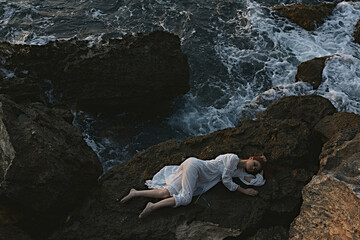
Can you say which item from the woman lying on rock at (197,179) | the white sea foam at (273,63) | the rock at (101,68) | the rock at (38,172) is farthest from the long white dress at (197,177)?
the rock at (101,68)

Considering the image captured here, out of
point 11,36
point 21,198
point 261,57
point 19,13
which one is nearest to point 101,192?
point 21,198

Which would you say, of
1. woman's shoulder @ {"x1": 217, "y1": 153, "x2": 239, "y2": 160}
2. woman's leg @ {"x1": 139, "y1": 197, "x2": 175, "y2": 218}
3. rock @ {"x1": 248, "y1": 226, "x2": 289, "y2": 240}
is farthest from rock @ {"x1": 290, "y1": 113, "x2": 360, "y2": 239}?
woman's leg @ {"x1": 139, "y1": 197, "x2": 175, "y2": 218}

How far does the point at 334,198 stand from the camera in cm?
528

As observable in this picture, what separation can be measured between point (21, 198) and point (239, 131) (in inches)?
166

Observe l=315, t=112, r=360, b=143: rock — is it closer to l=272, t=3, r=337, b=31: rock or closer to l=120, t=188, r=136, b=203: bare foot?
l=120, t=188, r=136, b=203: bare foot

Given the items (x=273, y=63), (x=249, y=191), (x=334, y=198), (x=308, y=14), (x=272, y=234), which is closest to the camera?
(x=334, y=198)

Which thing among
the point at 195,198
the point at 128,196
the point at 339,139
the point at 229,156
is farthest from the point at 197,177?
the point at 339,139

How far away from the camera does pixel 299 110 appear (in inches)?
324

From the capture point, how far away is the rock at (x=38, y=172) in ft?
19.9

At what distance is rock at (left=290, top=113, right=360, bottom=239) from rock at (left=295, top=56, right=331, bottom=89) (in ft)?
13.7

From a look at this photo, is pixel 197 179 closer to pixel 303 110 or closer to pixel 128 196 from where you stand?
pixel 128 196

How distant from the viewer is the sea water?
9953 mm

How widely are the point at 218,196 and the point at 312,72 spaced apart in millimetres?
5858

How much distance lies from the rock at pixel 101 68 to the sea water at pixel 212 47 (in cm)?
64
